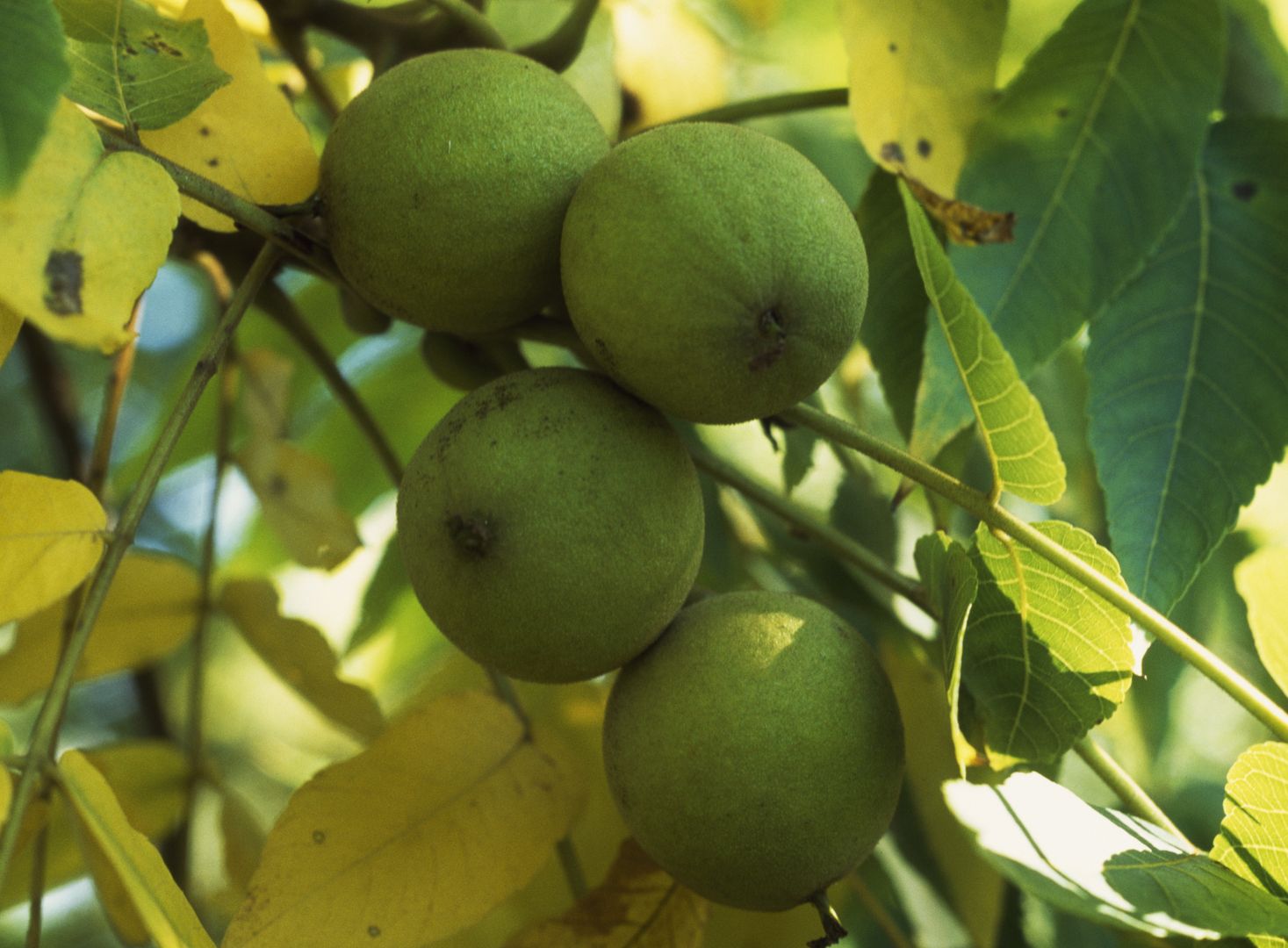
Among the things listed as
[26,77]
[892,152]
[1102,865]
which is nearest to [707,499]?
[892,152]

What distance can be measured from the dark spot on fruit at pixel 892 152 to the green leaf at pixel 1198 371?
292 millimetres

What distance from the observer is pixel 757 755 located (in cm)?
111

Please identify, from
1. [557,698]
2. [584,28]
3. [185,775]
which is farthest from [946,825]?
[584,28]

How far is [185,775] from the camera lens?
1.75m

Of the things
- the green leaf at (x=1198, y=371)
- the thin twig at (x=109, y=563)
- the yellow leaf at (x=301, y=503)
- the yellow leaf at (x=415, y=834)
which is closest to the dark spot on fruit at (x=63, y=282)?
the thin twig at (x=109, y=563)

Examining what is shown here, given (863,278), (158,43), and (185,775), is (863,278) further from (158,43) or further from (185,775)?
(185,775)

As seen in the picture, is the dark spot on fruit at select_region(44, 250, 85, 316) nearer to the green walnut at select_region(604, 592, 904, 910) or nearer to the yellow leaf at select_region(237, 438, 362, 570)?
the green walnut at select_region(604, 592, 904, 910)

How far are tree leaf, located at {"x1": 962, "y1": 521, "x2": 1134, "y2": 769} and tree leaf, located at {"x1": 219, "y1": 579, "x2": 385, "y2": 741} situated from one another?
26.6 inches

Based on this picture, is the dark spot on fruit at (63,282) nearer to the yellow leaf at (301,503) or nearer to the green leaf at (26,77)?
the green leaf at (26,77)

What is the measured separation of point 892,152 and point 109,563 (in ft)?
2.80

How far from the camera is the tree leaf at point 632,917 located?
1.27 meters

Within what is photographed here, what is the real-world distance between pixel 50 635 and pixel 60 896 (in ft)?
1.50

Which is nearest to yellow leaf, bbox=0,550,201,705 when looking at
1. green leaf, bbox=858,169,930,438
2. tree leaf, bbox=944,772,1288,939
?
green leaf, bbox=858,169,930,438

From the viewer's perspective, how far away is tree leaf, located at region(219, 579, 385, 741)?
151 cm
